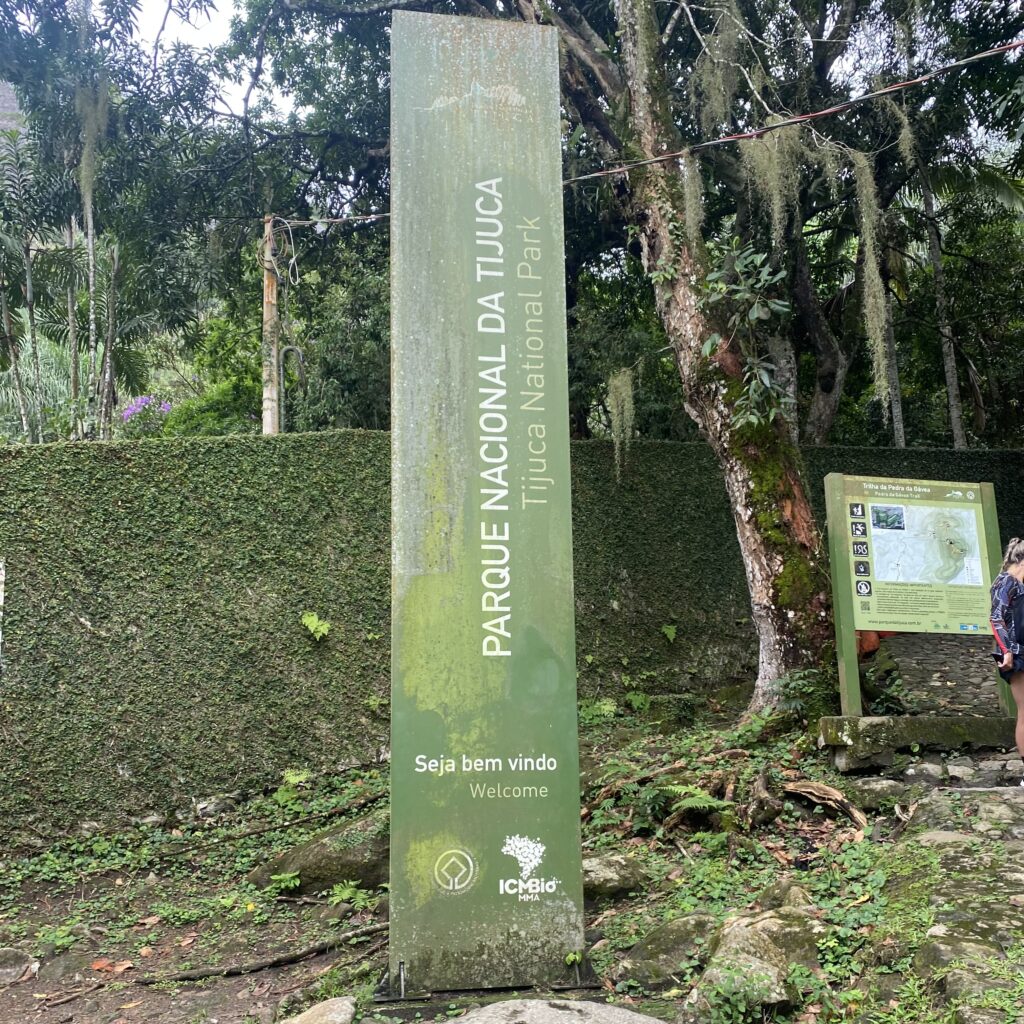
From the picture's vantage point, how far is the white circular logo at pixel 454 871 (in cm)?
390

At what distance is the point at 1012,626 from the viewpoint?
17.0 feet

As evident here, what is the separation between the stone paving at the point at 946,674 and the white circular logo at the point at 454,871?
389cm

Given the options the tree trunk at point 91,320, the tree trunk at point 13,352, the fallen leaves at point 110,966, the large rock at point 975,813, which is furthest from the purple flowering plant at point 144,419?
the large rock at point 975,813

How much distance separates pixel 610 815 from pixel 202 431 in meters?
9.23

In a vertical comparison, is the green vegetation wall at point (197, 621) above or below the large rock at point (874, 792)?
above

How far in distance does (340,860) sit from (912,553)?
4169 millimetres

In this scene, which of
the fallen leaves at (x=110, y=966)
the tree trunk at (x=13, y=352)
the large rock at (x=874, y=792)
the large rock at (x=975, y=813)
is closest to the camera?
the large rock at (x=975, y=813)

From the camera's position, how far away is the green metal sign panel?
602cm

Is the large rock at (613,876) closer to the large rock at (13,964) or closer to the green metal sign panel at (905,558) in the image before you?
the green metal sign panel at (905,558)

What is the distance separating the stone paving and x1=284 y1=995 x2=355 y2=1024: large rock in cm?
448

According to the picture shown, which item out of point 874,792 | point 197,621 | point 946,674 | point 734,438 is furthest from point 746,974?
point 946,674

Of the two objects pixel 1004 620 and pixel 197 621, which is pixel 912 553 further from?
pixel 197 621

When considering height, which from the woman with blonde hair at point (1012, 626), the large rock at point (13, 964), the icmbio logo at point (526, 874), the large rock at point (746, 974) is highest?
the woman with blonde hair at point (1012, 626)

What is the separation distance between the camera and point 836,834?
5.17 meters
